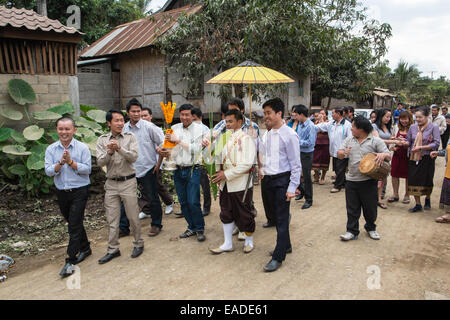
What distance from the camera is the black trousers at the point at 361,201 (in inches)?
176

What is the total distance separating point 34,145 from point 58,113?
816 mm

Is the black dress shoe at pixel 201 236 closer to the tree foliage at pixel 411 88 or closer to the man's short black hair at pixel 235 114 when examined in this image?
the man's short black hair at pixel 235 114

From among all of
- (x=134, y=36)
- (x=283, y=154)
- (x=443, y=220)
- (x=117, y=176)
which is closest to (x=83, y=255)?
(x=117, y=176)

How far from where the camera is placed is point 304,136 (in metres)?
6.18

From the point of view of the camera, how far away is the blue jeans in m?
4.54

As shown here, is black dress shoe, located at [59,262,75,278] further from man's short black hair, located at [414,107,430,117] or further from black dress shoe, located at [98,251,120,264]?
man's short black hair, located at [414,107,430,117]

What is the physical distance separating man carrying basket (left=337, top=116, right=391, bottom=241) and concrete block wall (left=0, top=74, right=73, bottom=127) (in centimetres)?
596

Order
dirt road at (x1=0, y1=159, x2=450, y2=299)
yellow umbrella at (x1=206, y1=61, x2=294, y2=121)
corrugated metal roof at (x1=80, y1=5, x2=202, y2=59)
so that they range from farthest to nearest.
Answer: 1. corrugated metal roof at (x1=80, y1=5, x2=202, y2=59)
2. yellow umbrella at (x1=206, y1=61, x2=294, y2=121)
3. dirt road at (x1=0, y1=159, x2=450, y2=299)

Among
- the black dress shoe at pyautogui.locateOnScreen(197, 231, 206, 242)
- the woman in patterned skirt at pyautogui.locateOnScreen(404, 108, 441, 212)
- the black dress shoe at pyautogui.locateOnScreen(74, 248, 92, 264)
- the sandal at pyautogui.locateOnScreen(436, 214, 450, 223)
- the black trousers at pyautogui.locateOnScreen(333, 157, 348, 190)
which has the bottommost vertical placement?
the black dress shoe at pyautogui.locateOnScreen(74, 248, 92, 264)

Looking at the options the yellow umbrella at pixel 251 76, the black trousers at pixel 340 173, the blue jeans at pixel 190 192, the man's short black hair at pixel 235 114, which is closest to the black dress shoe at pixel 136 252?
the blue jeans at pixel 190 192

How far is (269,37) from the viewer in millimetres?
9703

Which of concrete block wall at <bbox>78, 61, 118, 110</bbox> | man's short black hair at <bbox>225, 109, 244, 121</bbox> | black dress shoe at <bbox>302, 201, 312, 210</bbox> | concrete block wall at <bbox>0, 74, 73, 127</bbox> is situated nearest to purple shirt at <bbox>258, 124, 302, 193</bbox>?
man's short black hair at <bbox>225, 109, 244, 121</bbox>

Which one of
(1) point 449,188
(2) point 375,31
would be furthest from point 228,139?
(2) point 375,31

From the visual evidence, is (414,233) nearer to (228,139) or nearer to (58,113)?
(228,139)
